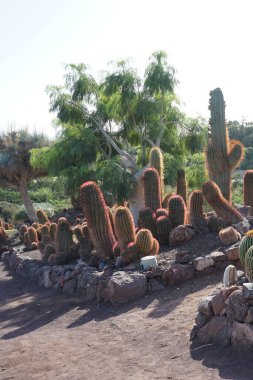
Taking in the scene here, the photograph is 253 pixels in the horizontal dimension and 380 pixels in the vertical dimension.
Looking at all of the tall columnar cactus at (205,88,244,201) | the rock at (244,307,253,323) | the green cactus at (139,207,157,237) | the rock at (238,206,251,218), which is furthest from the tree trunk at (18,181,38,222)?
the rock at (244,307,253,323)

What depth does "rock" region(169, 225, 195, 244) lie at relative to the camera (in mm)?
9617

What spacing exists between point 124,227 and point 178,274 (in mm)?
1589

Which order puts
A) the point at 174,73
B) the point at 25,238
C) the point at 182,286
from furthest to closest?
the point at 174,73 → the point at 25,238 → the point at 182,286

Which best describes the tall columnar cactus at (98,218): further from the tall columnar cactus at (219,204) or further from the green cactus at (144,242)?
the tall columnar cactus at (219,204)

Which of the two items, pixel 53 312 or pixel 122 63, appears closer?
pixel 53 312

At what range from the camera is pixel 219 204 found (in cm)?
962

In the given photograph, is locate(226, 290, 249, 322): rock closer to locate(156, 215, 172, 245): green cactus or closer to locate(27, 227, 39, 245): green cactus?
locate(156, 215, 172, 245): green cactus

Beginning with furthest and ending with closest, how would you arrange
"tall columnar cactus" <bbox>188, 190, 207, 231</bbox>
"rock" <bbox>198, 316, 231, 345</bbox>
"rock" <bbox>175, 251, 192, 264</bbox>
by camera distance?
1. "tall columnar cactus" <bbox>188, 190, 207, 231</bbox>
2. "rock" <bbox>175, 251, 192, 264</bbox>
3. "rock" <bbox>198, 316, 231, 345</bbox>

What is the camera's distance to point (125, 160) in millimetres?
17625

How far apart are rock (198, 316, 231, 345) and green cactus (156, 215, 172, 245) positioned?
4644 mm

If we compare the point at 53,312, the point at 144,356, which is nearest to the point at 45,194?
the point at 53,312

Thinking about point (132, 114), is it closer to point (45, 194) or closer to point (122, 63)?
point (122, 63)

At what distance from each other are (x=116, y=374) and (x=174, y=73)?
1417cm

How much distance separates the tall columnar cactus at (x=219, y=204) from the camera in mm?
9500
